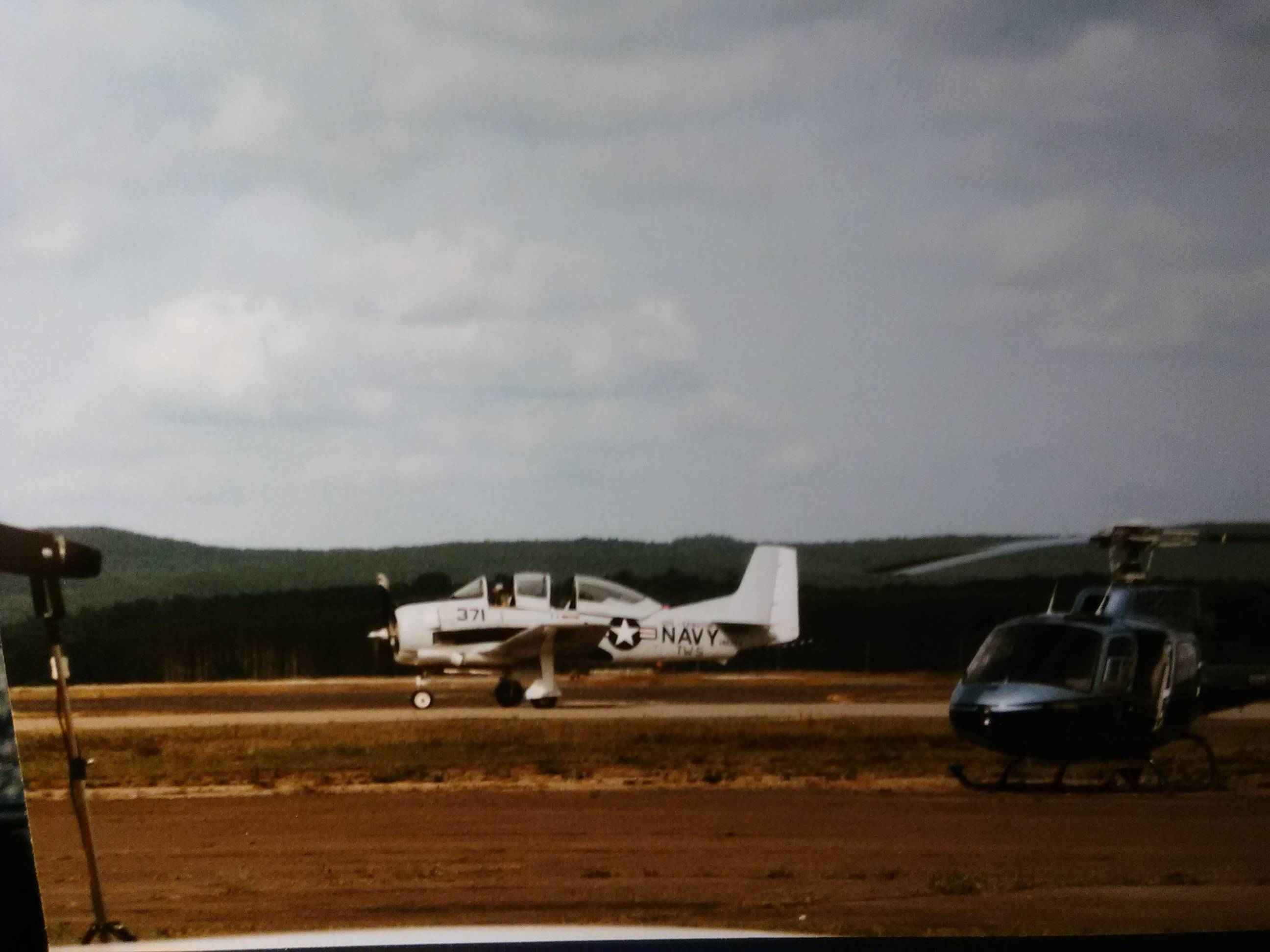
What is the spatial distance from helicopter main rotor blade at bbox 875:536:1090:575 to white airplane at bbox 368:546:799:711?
0.42 m

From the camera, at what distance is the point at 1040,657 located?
19.9ft

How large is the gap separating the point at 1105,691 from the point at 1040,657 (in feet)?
1.00

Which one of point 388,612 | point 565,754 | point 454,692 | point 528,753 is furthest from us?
point 454,692

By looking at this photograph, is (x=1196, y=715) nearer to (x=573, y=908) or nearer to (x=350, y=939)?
(x=573, y=908)

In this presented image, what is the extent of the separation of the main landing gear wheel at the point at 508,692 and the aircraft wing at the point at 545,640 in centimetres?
14

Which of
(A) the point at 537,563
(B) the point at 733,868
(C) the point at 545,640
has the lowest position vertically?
(B) the point at 733,868

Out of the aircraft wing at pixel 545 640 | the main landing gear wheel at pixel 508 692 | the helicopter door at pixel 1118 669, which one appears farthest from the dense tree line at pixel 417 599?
the main landing gear wheel at pixel 508 692

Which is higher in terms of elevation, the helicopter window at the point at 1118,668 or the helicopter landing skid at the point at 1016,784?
the helicopter window at the point at 1118,668

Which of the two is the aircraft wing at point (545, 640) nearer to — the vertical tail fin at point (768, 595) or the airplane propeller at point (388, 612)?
the airplane propeller at point (388, 612)

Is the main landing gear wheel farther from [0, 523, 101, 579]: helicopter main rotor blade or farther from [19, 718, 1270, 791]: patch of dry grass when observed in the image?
[0, 523, 101, 579]: helicopter main rotor blade

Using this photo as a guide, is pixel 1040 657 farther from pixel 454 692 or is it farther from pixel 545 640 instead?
pixel 454 692

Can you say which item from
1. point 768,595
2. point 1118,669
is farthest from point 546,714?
point 1118,669

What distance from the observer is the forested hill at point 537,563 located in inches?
210

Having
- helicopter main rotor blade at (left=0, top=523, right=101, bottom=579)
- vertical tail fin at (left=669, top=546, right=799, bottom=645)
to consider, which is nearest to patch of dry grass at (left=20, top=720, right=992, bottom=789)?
vertical tail fin at (left=669, top=546, right=799, bottom=645)
